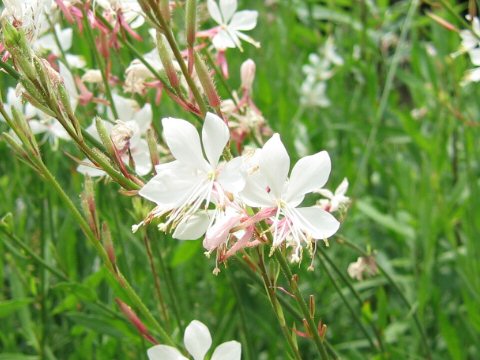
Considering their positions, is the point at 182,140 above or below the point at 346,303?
above

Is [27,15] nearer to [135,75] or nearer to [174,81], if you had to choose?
[174,81]

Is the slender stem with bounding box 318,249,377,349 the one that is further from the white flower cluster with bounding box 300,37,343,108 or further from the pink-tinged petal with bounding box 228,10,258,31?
the white flower cluster with bounding box 300,37,343,108

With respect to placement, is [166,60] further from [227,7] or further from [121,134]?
[227,7]

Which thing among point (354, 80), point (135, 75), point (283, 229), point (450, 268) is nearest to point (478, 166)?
point (450, 268)

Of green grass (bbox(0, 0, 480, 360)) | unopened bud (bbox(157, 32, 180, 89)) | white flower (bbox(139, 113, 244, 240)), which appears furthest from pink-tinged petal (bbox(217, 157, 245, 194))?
green grass (bbox(0, 0, 480, 360))

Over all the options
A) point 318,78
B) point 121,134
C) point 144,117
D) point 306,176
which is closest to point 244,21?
point 144,117

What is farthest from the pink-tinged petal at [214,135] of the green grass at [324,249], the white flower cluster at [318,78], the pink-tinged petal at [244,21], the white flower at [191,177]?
the white flower cluster at [318,78]
